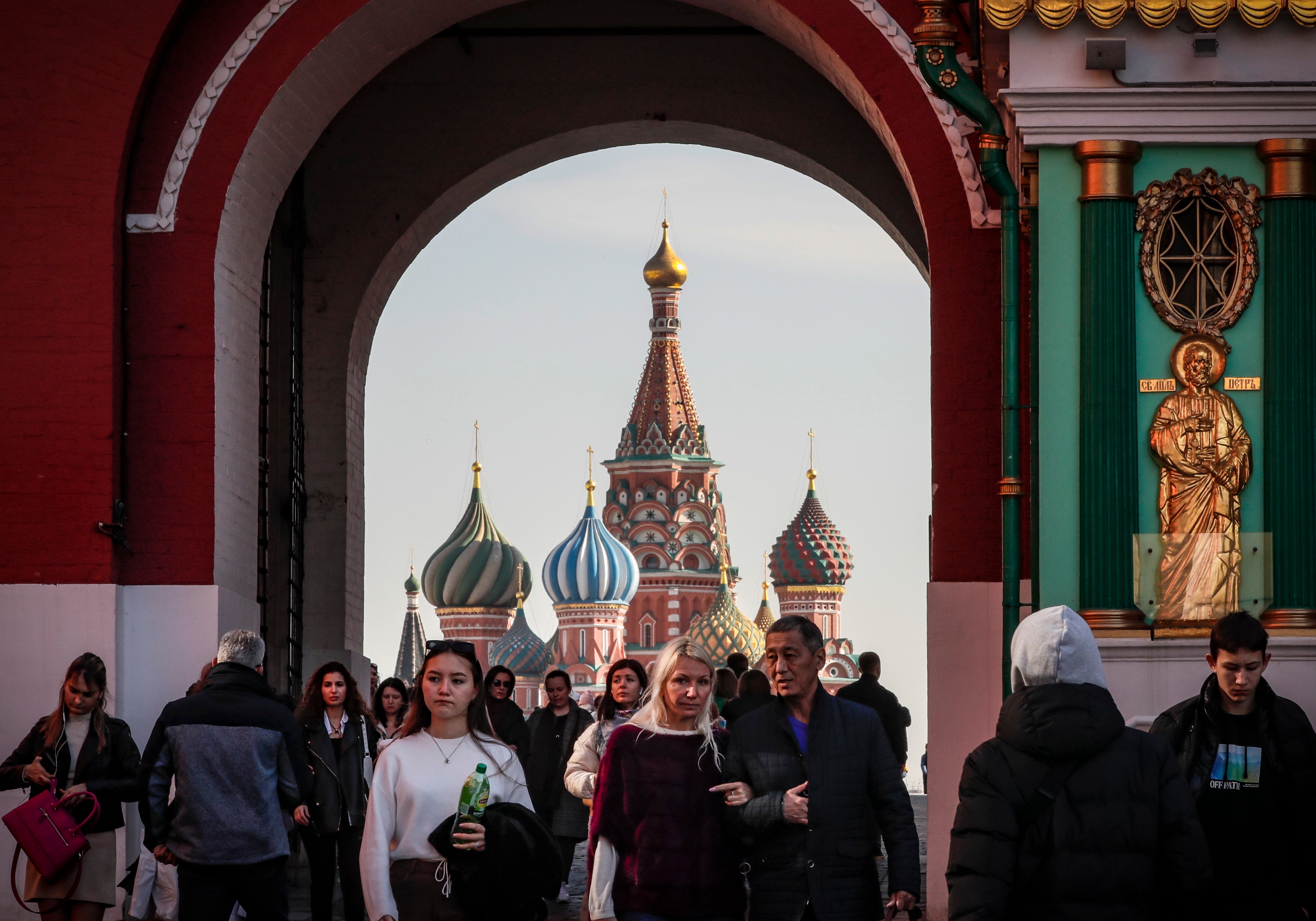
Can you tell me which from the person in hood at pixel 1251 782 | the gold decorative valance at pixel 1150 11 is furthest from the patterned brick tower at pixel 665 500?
the person in hood at pixel 1251 782

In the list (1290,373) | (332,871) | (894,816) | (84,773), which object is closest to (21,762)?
(84,773)

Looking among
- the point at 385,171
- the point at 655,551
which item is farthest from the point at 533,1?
the point at 655,551

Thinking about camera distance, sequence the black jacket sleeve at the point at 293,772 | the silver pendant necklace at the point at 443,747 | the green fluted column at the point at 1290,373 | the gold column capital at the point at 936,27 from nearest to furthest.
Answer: the silver pendant necklace at the point at 443,747 < the black jacket sleeve at the point at 293,772 < the green fluted column at the point at 1290,373 < the gold column capital at the point at 936,27

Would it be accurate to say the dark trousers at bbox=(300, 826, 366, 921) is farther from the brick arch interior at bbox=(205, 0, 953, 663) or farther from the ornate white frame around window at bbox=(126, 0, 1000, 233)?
the brick arch interior at bbox=(205, 0, 953, 663)

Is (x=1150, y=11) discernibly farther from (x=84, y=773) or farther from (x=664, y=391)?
(x=664, y=391)

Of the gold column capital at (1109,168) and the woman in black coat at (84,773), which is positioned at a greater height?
the gold column capital at (1109,168)

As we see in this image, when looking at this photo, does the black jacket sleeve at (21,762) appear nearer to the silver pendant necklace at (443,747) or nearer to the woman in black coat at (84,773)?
the woman in black coat at (84,773)

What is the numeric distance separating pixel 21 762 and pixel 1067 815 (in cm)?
525

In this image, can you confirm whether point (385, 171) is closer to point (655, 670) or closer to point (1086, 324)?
point (1086, 324)

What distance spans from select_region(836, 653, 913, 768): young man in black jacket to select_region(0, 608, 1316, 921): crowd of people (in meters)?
5.66

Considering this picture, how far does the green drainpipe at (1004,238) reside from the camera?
11.2 metres

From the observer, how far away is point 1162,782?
5371mm

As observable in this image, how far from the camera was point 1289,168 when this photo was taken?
33.7 feet

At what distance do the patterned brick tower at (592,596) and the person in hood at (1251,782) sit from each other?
291 feet
